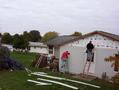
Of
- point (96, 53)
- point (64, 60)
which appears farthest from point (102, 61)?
point (64, 60)

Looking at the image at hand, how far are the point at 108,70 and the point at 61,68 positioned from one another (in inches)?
183

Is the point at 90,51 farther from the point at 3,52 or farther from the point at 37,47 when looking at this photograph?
the point at 37,47

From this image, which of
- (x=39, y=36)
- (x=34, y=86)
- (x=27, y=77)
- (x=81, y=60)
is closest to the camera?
(x=34, y=86)

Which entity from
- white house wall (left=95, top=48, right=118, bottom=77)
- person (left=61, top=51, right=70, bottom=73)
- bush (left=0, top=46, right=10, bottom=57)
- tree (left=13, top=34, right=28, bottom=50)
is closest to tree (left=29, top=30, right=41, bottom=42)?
tree (left=13, top=34, right=28, bottom=50)

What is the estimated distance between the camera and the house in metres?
20.5

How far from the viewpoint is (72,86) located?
14.7 m

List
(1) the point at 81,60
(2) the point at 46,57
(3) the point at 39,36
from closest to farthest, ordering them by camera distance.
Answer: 1. (1) the point at 81,60
2. (2) the point at 46,57
3. (3) the point at 39,36

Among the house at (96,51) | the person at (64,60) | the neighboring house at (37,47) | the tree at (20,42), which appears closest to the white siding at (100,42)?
the house at (96,51)

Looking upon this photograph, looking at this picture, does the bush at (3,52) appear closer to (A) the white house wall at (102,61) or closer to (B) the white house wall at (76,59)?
(B) the white house wall at (76,59)

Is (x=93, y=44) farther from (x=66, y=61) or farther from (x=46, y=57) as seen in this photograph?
(x=46, y=57)

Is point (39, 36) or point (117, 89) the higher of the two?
point (39, 36)

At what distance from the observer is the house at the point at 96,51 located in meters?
20.5

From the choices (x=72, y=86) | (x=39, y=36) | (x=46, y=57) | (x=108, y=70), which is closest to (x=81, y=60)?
(x=108, y=70)

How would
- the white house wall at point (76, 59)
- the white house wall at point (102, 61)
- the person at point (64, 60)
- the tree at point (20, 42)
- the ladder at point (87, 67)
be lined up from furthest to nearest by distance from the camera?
the tree at point (20, 42), the person at point (64, 60), the white house wall at point (76, 59), the ladder at point (87, 67), the white house wall at point (102, 61)
